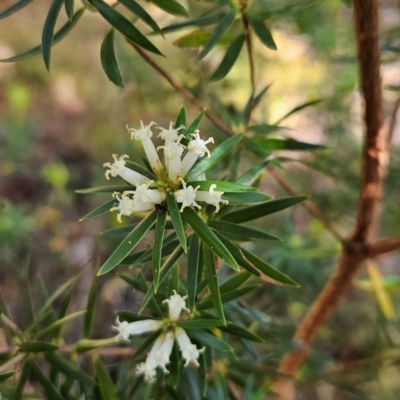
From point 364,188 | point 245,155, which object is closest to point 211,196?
point 364,188

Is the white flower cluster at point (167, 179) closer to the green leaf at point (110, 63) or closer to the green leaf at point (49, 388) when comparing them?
the green leaf at point (110, 63)

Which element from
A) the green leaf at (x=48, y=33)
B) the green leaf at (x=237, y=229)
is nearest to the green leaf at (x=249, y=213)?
the green leaf at (x=237, y=229)

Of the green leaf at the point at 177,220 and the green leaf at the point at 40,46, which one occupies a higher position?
the green leaf at the point at 40,46

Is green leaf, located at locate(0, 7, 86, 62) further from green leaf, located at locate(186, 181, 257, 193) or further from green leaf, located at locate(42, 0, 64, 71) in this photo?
green leaf, located at locate(186, 181, 257, 193)

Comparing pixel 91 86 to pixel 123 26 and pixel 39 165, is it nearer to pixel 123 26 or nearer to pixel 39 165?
pixel 39 165

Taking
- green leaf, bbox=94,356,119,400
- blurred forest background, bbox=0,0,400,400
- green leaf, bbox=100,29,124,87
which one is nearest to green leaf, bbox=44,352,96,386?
green leaf, bbox=94,356,119,400

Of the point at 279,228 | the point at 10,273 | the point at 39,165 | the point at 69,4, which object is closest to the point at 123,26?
the point at 69,4

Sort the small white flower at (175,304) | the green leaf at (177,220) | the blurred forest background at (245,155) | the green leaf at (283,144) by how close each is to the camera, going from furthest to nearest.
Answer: the blurred forest background at (245,155)
the green leaf at (283,144)
the small white flower at (175,304)
the green leaf at (177,220)
